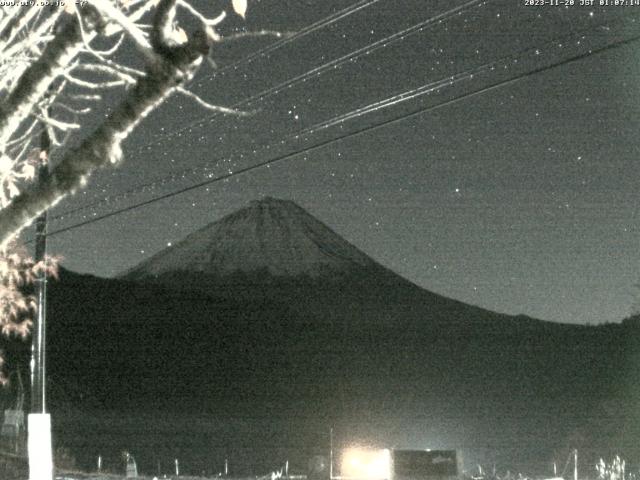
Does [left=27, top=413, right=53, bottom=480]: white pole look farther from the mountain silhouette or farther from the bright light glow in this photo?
the mountain silhouette

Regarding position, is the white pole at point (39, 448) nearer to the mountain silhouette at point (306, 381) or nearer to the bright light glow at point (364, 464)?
the bright light glow at point (364, 464)

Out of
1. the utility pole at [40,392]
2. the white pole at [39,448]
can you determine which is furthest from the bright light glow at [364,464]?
the white pole at [39,448]

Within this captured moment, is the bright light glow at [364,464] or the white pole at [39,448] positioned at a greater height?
the white pole at [39,448]

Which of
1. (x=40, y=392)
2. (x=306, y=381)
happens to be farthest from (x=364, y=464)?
(x=306, y=381)

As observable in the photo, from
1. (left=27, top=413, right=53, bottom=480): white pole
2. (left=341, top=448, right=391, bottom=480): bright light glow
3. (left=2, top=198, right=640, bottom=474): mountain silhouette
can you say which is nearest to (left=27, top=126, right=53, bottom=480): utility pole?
(left=27, top=413, right=53, bottom=480): white pole

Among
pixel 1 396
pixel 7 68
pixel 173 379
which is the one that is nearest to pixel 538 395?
pixel 173 379

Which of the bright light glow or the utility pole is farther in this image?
the bright light glow
